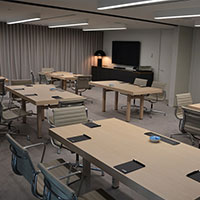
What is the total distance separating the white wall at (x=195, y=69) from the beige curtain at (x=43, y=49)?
16.6 ft

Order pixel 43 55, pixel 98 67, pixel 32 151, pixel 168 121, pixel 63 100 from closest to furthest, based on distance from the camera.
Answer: pixel 32 151 < pixel 63 100 < pixel 168 121 < pixel 43 55 < pixel 98 67

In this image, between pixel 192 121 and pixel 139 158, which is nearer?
pixel 139 158

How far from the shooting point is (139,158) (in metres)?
2.26

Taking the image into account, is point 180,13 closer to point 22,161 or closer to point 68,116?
point 68,116

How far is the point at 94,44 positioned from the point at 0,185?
30.9ft

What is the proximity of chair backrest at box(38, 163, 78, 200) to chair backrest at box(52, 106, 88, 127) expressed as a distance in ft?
4.94

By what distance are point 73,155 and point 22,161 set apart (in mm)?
1749

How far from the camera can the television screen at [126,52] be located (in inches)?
392

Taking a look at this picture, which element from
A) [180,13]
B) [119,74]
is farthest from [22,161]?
[119,74]

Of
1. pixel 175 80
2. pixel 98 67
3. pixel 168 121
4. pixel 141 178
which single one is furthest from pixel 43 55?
pixel 141 178

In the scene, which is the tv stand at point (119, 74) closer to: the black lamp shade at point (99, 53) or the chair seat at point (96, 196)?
the black lamp shade at point (99, 53)

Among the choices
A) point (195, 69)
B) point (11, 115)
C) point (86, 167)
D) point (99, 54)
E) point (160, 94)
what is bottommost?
point (86, 167)

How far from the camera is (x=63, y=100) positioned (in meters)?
4.52

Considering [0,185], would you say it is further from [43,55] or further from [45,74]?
[43,55]
